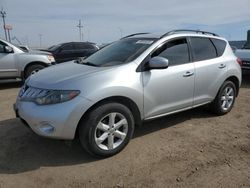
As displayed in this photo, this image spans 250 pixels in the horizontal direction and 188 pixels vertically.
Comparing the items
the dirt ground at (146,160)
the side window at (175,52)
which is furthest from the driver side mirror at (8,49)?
the side window at (175,52)

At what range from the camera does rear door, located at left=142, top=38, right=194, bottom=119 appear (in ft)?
13.6

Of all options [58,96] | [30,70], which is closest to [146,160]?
[58,96]

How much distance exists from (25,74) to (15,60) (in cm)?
52

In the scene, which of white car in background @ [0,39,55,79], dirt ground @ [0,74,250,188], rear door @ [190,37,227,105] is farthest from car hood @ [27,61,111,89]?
white car in background @ [0,39,55,79]

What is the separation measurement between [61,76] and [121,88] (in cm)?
81

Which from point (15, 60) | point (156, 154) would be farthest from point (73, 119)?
point (15, 60)

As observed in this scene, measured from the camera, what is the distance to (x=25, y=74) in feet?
29.8

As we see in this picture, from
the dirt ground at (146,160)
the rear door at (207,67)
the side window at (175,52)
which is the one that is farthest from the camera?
the rear door at (207,67)

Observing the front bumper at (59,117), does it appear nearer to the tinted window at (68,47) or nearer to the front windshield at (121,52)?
the front windshield at (121,52)

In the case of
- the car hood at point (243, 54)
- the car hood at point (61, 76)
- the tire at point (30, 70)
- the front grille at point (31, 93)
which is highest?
the car hood at point (61, 76)

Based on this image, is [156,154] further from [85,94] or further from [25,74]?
[25,74]

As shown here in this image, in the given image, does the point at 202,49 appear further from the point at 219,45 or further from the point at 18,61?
the point at 18,61

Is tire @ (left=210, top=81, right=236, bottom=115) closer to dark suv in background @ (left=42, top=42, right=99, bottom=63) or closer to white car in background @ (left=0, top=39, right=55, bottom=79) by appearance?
white car in background @ (left=0, top=39, right=55, bottom=79)

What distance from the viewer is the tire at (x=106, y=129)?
357cm
